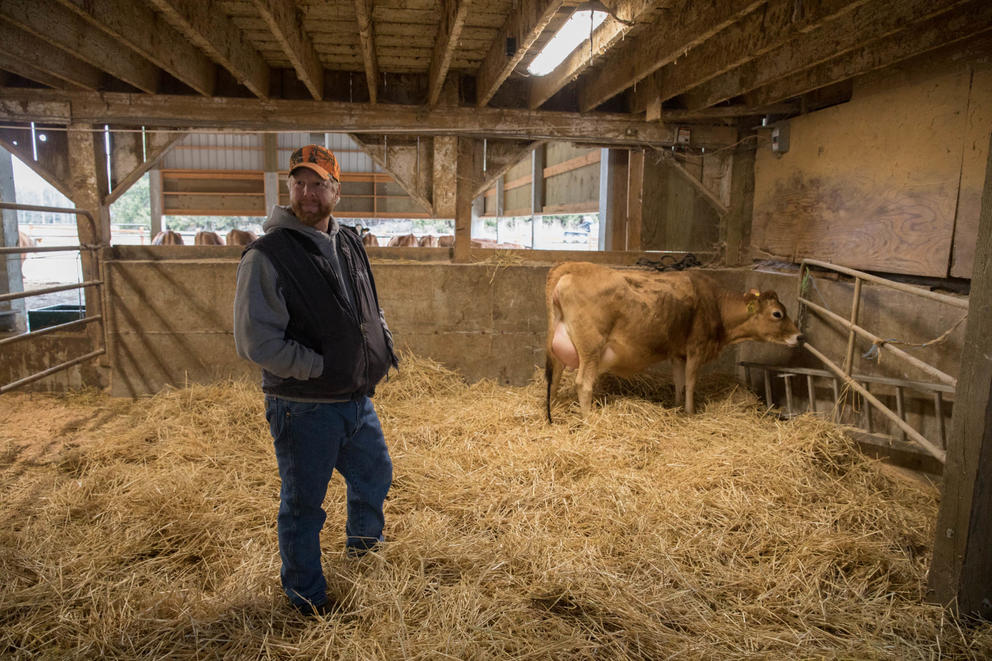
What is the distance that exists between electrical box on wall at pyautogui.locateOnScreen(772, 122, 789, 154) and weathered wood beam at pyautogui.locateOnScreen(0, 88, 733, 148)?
0.59 meters

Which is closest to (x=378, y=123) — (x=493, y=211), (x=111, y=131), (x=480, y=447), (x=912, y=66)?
(x=111, y=131)

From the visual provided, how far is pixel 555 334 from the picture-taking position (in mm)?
5148

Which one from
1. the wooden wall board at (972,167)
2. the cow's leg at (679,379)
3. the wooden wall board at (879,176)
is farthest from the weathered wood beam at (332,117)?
the wooden wall board at (972,167)

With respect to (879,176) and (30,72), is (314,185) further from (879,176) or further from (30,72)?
(30,72)

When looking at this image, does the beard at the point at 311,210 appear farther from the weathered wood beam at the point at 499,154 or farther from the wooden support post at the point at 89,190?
the wooden support post at the point at 89,190

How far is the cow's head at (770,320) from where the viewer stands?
5.18 meters

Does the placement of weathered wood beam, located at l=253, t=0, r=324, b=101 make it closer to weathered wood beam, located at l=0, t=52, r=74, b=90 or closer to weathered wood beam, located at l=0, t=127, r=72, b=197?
weathered wood beam, located at l=0, t=52, r=74, b=90

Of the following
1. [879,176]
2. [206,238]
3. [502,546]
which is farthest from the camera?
[206,238]

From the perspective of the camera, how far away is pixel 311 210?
2414 millimetres

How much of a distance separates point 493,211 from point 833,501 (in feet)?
58.4

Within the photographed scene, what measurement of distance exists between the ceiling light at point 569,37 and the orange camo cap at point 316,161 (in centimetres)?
240

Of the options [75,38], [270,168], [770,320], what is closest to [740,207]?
[770,320]

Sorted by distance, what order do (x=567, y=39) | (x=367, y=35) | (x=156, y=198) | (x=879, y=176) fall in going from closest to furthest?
1. (x=367, y=35)
2. (x=567, y=39)
3. (x=879, y=176)
4. (x=156, y=198)

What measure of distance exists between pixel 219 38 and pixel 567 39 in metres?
2.62
